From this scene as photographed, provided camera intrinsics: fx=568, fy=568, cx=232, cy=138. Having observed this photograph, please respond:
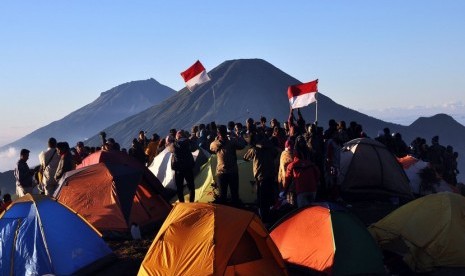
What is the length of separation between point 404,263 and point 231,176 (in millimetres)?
4544

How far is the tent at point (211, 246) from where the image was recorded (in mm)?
8914

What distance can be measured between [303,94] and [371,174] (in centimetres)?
472

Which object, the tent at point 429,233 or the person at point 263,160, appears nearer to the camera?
the tent at point 429,233

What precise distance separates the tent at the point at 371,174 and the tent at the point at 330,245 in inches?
227

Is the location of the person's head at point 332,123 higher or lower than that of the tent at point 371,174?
higher

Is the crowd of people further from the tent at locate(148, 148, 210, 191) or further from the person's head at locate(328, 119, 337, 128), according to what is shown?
the tent at locate(148, 148, 210, 191)

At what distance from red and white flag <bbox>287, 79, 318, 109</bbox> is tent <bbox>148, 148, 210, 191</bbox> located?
383 cm

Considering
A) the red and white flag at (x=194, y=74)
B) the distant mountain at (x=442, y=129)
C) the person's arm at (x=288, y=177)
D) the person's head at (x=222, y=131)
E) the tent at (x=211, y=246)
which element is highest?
the red and white flag at (x=194, y=74)

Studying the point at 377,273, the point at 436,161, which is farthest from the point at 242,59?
the point at 377,273

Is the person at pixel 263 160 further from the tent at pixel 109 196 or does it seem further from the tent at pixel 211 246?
the tent at pixel 211 246

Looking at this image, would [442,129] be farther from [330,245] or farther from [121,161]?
[330,245]

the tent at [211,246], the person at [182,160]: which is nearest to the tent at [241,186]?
the person at [182,160]

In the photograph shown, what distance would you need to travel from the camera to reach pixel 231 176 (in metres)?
13.3

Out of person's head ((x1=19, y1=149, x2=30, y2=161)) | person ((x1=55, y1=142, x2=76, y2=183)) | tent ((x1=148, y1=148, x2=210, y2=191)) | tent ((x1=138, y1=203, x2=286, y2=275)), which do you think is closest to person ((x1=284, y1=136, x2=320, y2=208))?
tent ((x1=138, y1=203, x2=286, y2=275))
